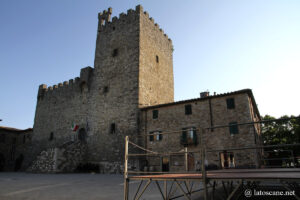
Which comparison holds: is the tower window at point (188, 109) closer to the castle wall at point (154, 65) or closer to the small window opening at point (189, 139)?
the small window opening at point (189, 139)

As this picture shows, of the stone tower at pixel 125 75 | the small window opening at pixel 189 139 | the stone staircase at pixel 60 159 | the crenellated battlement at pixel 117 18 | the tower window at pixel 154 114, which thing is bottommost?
the stone staircase at pixel 60 159

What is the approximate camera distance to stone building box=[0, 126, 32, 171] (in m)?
30.0

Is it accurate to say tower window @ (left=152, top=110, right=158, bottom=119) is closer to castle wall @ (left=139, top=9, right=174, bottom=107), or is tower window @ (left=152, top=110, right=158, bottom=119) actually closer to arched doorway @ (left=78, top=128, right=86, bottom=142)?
castle wall @ (left=139, top=9, right=174, bottom=107)

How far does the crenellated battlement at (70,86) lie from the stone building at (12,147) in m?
6.89

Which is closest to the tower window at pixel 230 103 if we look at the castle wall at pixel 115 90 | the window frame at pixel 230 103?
the window frame at pixel 230 103

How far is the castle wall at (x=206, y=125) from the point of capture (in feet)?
47.3

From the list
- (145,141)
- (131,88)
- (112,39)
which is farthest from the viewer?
(112,39)

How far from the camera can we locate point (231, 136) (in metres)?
14.9

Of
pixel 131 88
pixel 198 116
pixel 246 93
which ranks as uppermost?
pixel 131 88

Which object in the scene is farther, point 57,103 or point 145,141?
point 57,103

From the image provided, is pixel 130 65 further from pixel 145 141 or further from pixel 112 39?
pixel 145 141

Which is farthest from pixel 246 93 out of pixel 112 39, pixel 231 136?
pixel 112 39

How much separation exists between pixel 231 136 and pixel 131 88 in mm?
9734

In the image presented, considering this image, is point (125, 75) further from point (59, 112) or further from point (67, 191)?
point (67, 191)
